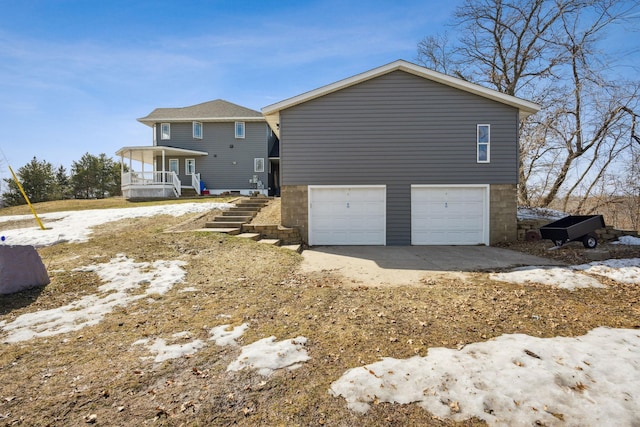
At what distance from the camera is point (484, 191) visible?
10.5 meters

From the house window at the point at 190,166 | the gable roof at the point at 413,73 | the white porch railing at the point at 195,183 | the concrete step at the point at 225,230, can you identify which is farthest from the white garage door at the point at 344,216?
the house window at the point at 190,166

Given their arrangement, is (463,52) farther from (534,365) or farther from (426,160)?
(534,365)

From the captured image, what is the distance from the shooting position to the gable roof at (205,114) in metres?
21.8

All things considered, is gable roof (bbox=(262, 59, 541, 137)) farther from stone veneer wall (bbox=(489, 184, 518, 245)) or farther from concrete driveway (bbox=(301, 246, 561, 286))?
concrete driveway (bbox=(301, 246, 561, 286))

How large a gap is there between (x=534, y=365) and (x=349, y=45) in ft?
38.9

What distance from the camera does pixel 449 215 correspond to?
1058 cm

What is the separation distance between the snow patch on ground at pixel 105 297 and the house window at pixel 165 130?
17572mm

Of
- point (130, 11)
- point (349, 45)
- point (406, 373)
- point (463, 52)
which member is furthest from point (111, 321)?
point (463, 52)

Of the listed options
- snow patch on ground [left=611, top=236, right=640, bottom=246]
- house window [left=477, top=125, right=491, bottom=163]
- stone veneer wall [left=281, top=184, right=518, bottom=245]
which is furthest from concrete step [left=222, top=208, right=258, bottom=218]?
snow patch on ground [left=611, top=236, right=640, bottom=246]

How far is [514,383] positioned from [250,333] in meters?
2.82

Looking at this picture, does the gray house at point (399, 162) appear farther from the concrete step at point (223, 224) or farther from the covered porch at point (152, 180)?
the covered porch at point (152, 180)

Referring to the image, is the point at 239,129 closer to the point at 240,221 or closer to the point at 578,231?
the point at 240,221

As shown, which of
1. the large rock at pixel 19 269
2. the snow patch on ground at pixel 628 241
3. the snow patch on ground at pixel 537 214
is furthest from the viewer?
the snow patch on ground at pixel 537 214

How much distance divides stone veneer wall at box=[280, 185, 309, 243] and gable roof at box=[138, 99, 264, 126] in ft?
42.0
